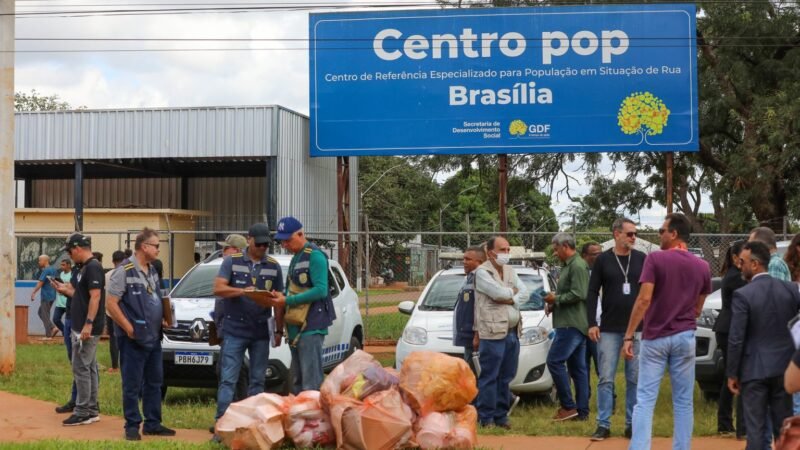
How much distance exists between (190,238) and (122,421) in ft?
74.5

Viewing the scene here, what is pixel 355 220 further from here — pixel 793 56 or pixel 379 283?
pixel 793 56

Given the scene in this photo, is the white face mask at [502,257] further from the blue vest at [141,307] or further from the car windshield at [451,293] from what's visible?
the blue vest at [141,307]

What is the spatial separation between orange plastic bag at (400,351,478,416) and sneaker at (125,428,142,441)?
257 cm

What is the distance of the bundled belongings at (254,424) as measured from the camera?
311 inches

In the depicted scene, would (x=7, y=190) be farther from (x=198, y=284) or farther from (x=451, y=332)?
(x=451, y=332)

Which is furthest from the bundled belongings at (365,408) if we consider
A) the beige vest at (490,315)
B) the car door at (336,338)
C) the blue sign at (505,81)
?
the blue sign at (505,81)

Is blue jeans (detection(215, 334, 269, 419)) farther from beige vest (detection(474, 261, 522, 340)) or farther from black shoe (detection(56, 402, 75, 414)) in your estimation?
black shoe (detection(56, 402, 75, 414))

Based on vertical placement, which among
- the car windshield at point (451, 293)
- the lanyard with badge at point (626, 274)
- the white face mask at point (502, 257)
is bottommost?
the car windshield at point (451, 293)

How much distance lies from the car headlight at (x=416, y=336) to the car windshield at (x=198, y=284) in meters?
1.73

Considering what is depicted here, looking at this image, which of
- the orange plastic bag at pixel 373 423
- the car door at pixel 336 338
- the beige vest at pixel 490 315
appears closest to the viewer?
the orange plastic bag at pixel 373 423

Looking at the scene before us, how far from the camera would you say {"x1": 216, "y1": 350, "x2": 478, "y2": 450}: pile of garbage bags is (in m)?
7.84

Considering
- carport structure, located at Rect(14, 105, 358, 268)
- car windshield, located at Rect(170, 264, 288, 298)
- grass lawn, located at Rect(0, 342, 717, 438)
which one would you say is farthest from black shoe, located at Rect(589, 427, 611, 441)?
carport structure, located at Rect(14, 105, 358, 268)

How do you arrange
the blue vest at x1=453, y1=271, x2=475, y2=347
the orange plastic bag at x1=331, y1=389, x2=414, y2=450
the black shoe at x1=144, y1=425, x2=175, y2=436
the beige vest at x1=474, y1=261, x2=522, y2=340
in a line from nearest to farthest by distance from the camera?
the orange plastic bag at x1=331, y1=389, x2=414, y2=450 < the black shoe at x1=144, y1=425, x2=175, y2=436 < the beige vest at x1=474, y1=261, x2=522, y2=340 < the blue vest at x1=453, y1=271, x2=475, y2=347

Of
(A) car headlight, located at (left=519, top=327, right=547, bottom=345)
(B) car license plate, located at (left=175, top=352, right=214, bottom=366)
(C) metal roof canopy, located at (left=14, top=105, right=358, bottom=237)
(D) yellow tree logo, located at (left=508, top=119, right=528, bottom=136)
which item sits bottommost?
(B) car license plate, located at (left=175, top=352, right=214, bottom=366)
